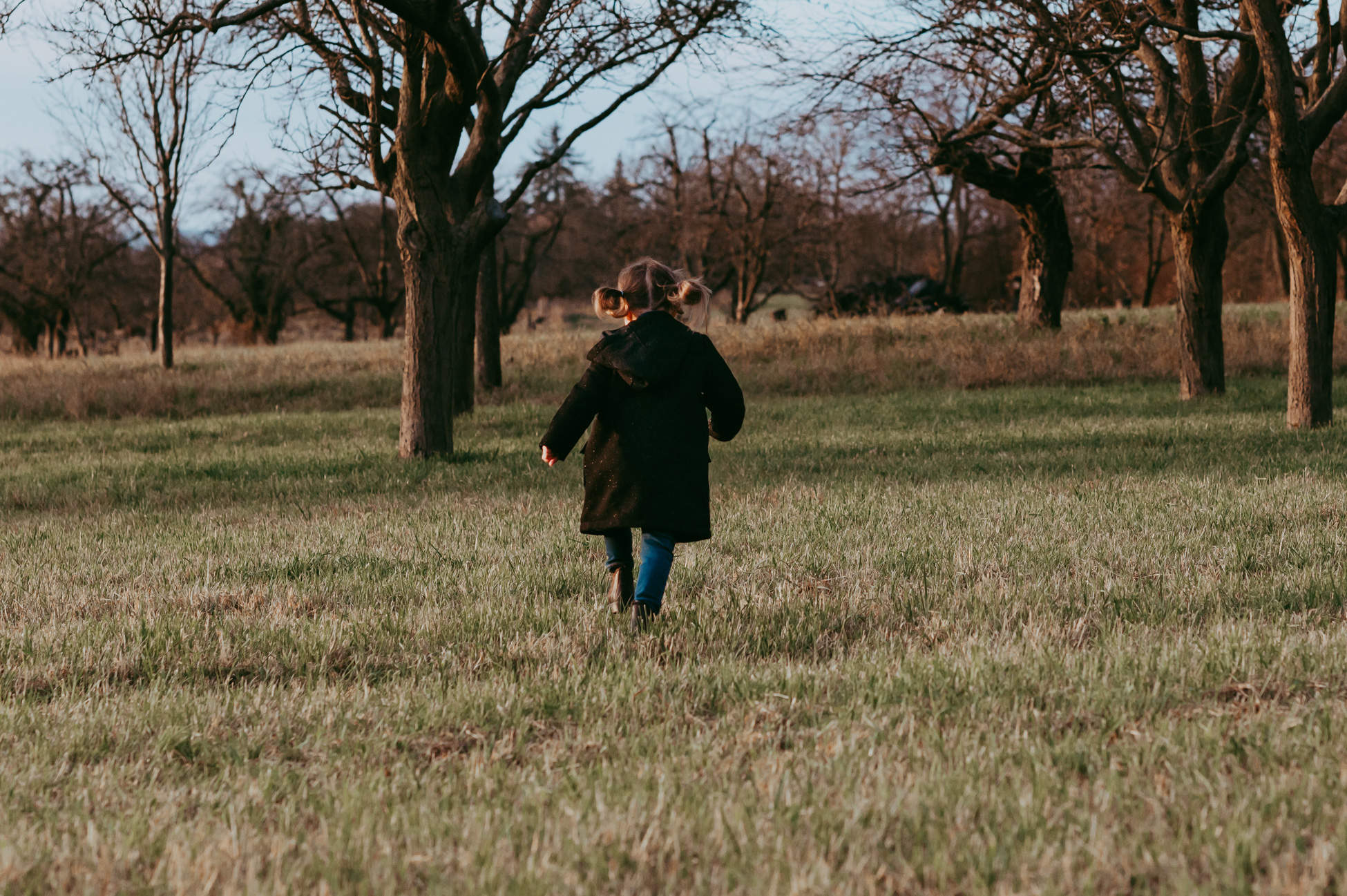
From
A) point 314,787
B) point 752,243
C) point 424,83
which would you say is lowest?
point 314,787

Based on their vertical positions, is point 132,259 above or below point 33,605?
above

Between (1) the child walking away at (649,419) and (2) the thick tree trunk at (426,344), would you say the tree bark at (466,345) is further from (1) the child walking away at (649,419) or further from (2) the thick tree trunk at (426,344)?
(1) the child walking away at (649,419)

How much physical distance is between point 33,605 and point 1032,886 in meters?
5.10

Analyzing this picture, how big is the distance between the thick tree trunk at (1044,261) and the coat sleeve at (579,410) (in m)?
21.6

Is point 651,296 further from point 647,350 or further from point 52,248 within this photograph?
point 52,248

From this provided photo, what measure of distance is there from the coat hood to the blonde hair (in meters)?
0.07

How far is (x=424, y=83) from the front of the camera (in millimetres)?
11273

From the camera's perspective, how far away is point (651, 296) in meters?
4.84

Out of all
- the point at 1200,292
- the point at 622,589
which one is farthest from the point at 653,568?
the point at 1200,292

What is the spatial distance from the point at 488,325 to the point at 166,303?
40.1 feet

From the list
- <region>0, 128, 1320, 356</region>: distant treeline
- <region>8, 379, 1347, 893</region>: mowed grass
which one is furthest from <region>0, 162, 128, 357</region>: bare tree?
<region>8, 379, 1347, 893</region>: mowed grass

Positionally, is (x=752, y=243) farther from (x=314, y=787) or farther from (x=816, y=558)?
(x=314, y=787)

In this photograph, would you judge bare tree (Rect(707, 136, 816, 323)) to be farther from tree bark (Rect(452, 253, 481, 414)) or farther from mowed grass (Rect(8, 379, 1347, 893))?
mowed grass (Rect(8, 379, 1347, 893))

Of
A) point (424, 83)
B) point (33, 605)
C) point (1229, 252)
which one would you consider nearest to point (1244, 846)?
point (33, 605)
